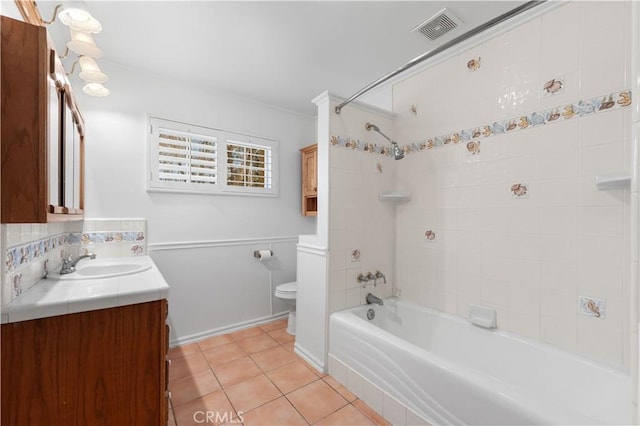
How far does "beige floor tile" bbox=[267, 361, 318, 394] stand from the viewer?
6.20 ft

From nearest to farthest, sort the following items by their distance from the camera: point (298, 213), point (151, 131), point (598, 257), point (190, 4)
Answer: point (598, 257)
point (190, 4)
point (151, 131)
point (298, 213)

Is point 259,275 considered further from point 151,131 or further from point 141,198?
point 151,131

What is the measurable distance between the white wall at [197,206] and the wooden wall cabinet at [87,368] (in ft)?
4.63

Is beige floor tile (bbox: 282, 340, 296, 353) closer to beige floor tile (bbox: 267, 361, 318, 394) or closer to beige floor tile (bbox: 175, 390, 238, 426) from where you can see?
beige floor tile (bbox: 267, 361, 318, 394)

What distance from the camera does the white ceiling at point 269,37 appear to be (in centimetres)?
164

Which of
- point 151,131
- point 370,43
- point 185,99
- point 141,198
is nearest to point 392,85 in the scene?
point 370,43

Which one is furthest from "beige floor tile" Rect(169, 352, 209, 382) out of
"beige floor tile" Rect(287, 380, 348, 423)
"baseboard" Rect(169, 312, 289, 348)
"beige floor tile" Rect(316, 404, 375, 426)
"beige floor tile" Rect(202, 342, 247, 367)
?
"beige floor tile" Rect(316, 404, 375, 426)

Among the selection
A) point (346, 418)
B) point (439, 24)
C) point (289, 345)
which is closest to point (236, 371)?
point (289, 345)

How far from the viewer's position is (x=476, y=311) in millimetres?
1860

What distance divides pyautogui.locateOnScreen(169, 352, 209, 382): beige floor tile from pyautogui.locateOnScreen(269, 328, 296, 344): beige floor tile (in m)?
0.65

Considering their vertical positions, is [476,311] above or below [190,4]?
below

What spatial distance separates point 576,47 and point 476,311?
1629 mm

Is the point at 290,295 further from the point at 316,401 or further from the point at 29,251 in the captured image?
the point at 29,251

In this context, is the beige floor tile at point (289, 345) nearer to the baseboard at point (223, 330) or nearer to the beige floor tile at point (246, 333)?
the beige floor tile at point (246, 333)
